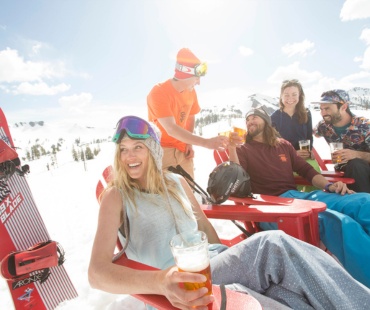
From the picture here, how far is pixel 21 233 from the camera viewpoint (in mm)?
2639

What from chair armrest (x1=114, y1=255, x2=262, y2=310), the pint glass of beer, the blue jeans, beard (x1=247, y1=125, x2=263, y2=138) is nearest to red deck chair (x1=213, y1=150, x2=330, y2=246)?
the blue jeans

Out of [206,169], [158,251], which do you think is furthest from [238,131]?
[206,169]

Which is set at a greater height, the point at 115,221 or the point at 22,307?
the point at 115,221

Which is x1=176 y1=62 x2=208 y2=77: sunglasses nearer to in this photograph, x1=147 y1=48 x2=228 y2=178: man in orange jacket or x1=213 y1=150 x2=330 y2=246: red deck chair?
x1=147 y1=48 x2=228 y2=178: man in orange jacket

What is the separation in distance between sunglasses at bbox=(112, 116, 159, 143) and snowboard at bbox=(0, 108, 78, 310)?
1.30 metres

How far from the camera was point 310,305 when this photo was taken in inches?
52.6

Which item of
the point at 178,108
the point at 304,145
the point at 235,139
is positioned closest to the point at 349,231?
the point at 235,139

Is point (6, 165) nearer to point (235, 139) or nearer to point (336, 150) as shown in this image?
point (235, 139)

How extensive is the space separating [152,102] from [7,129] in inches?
61.5

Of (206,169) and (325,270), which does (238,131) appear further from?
(206,169)

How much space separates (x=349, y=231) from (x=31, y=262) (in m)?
2.70

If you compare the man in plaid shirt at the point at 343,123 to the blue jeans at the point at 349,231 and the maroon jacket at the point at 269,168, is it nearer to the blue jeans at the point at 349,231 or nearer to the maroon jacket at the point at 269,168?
the maroon jacket at the point at 269,168

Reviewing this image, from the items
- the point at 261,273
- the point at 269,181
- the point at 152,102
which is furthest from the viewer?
the point at 269,181

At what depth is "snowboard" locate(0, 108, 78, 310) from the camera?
2.47 m
